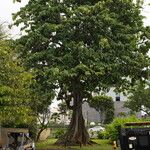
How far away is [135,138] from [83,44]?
16.7 meters

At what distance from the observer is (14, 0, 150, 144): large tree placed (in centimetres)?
3494

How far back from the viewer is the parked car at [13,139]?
19.2 metres

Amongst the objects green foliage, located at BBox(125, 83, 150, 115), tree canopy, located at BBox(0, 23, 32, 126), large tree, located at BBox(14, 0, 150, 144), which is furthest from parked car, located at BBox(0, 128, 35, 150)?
green foliage, located at BBox(125, 83, 150, 115)

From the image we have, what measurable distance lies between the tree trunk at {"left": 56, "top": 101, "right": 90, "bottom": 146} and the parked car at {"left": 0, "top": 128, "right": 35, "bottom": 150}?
15.1 metres

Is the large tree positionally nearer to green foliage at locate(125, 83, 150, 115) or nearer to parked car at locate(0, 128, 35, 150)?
parked car at locate(0, 128, 35, 150)

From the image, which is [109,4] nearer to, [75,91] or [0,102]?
[75,91]

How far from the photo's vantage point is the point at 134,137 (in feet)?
63.8

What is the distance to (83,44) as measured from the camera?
116ft

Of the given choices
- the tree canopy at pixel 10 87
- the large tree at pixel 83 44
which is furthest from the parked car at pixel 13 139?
the large tree at pixel 83 44

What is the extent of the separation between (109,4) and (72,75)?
6.94 metres

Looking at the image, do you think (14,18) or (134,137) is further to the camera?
(14,18)

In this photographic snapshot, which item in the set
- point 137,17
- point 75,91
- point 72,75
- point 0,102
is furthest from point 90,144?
point 0,102

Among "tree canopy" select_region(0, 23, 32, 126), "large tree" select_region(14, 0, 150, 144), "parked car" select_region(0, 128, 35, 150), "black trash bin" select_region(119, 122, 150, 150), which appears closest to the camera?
"parked car" select_region(0, 128, 35, 150)

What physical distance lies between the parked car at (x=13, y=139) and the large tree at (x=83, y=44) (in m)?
12.1
